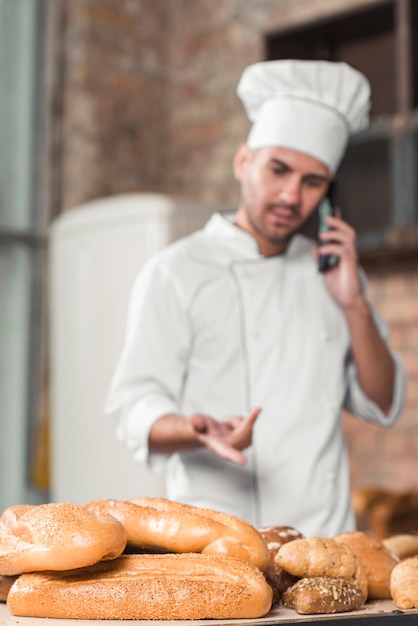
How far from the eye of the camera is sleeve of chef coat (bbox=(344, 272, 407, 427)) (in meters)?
1.62

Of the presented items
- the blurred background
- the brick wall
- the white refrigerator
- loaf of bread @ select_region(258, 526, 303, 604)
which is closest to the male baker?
loaf of bread @ select_region(258, 526, 303, 604)

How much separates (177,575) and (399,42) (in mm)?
2598

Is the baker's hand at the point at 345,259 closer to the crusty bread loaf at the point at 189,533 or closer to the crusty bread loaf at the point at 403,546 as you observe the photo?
the crusty bread loaf at the point at 403,546

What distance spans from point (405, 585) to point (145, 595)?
0.85ft

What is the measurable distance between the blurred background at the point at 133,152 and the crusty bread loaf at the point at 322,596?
2.01 m

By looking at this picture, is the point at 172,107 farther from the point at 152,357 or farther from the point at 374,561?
the point at 374,561

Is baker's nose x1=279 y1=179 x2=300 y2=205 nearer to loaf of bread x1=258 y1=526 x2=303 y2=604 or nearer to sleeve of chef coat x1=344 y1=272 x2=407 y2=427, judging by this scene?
sleeve of chef coat x1=344 y1=272 x2=407 y2=427

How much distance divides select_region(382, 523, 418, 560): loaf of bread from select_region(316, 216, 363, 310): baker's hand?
50 cm

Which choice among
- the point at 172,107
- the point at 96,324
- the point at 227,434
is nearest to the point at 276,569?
the point at 227,434

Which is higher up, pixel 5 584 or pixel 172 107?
pixel 172 107

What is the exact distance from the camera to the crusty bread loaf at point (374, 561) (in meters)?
0.98

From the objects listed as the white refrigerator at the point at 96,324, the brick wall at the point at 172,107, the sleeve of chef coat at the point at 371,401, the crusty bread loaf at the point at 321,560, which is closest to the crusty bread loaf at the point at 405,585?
the crusty bread loaf at the point at 321,560

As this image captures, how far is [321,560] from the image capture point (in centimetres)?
91

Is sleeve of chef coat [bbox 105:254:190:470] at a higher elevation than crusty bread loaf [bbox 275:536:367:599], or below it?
higher
